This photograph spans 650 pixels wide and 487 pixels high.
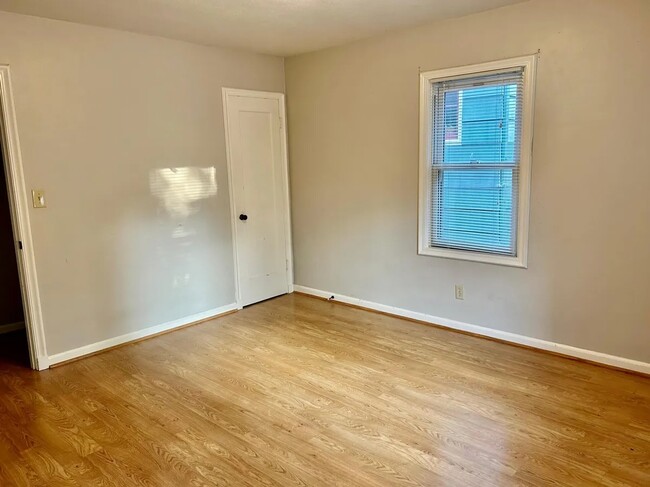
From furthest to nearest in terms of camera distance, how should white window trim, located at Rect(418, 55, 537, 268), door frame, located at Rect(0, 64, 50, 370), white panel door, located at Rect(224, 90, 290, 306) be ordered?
1. white panel door, located at Rect(224, 90, 290, 306)
2. white window trim, located at Rect(418, 55, 537, 268)
3. door frame, located at Rect(0, 64, 50, 370)

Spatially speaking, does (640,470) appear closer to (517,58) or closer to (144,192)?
(517,58)

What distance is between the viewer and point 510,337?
3619 mm

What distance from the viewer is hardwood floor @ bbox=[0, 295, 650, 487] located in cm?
222

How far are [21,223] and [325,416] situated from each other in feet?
8.05

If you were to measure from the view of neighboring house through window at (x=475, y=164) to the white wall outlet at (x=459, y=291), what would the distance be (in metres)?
0.26

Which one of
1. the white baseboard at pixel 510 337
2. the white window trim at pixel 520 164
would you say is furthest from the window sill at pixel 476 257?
the white baseboard at pixel 510 337

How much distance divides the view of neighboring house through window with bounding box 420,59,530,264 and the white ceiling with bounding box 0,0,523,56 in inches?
21.9

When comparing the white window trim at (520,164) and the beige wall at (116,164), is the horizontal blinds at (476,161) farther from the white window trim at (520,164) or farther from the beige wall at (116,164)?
the beige wall at (116,164)

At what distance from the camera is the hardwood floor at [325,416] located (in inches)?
87.3

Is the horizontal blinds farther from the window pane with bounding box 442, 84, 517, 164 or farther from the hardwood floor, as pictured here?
the hardwood floor

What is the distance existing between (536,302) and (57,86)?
3806 millimetres

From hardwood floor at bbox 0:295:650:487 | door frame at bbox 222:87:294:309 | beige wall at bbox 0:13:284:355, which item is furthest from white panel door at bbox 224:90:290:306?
hardwood floor at bbox 0:295:650:487

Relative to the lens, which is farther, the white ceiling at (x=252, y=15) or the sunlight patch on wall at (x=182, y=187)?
the sunlight patch on wall at (x=182, y=187)

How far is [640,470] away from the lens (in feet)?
7.07
